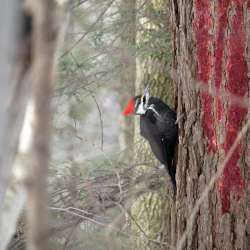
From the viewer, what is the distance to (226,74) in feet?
11.3

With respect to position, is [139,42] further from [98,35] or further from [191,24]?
[191,24]

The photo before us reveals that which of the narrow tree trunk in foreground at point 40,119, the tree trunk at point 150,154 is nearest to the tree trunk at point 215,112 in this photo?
the tree trunk at point 150,154

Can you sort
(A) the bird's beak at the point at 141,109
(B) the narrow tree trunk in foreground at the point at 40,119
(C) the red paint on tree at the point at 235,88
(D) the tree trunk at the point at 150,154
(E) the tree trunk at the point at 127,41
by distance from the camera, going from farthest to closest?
(E) the tree trunk at the point at 127,41
(D) the tree trunk at the point at 150,154
(A) the bird's beak at the point at 141,109
(C) the red paint on tree at the point at 235,88
(B) the narrow tree trunk in foreground at the point at 40,119

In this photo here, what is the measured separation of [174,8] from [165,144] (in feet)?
2.86

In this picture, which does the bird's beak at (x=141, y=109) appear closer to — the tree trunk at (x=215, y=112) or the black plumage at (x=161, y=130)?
the black plumage at (x=161, y=130)

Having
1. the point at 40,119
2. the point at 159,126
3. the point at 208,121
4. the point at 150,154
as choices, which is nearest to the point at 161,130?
the point at 159,126

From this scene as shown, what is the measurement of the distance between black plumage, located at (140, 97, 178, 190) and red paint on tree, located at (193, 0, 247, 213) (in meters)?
0.53

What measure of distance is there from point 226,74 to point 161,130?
1021 millimetres

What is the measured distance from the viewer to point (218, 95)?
11.2 feet

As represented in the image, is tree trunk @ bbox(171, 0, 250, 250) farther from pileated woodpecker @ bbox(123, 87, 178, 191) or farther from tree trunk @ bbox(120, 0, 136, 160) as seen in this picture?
tree trunk @ bbox(120, 0, 136, 160)

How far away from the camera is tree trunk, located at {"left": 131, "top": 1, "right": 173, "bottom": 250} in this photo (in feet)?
18.4

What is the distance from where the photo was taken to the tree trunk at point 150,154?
18.4 ft

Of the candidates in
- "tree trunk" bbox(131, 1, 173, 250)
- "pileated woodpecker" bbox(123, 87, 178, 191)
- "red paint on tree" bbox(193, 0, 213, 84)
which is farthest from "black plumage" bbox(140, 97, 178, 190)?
"tree trunk" bbox(131, 1, 173, 250)

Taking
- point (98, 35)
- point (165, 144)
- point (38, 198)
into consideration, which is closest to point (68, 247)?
point (165, 144)
